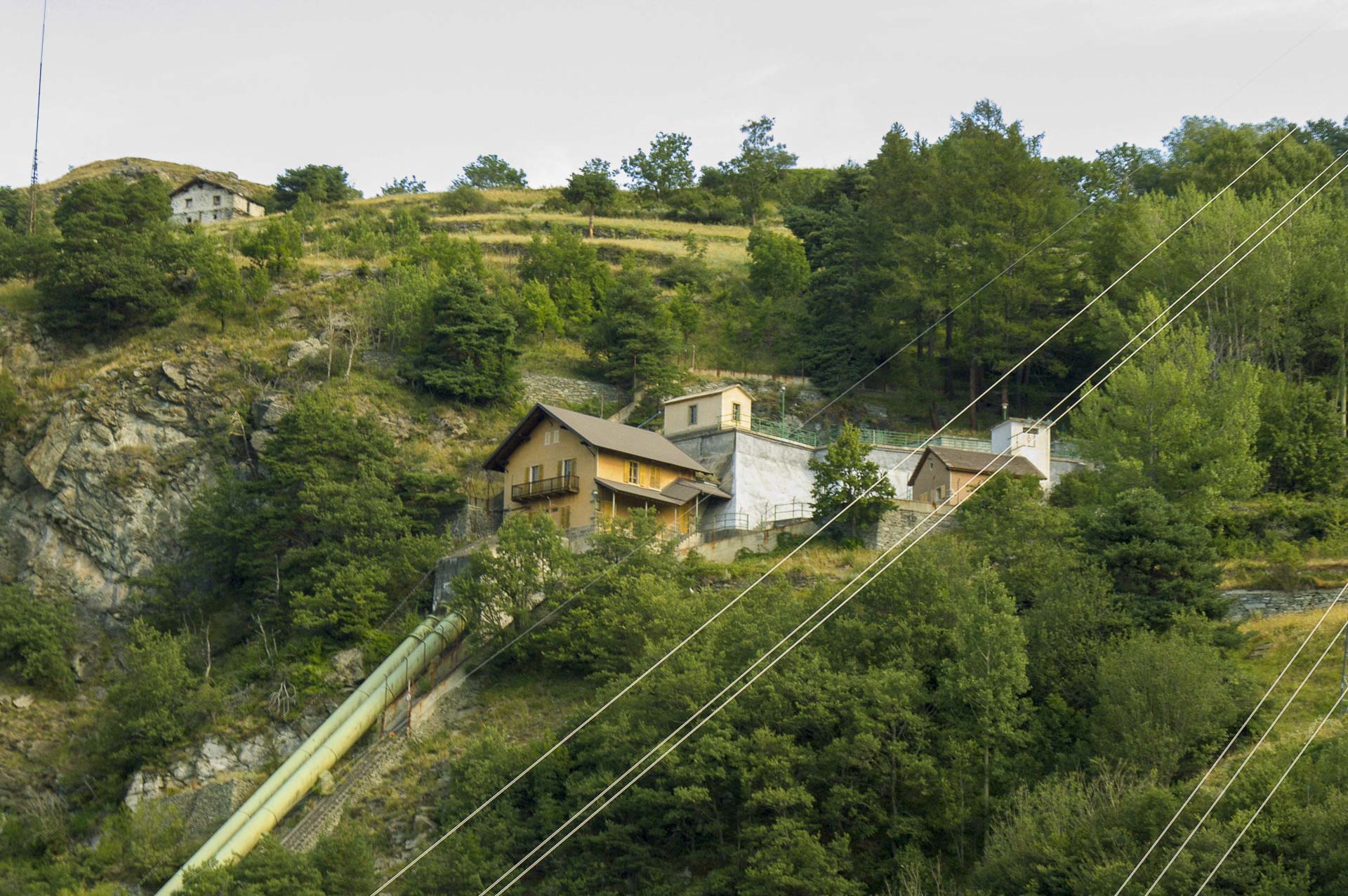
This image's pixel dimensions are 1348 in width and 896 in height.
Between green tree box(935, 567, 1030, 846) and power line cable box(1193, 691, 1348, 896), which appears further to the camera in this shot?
green tree box(935, 567, 1030, 846)

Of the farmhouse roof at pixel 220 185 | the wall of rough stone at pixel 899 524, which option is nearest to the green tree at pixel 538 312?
the wall of rough stone at pixel 899 524

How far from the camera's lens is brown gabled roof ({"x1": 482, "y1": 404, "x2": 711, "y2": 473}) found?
162 ft

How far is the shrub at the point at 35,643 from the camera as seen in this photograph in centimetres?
4772

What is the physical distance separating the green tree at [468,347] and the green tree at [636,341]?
427 centimetres

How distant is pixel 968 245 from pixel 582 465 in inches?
753

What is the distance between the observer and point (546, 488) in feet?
164

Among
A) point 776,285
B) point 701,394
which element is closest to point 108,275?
point 701,394

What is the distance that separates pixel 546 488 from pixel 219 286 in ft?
64.2

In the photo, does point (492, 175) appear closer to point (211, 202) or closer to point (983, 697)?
point (211, 202)

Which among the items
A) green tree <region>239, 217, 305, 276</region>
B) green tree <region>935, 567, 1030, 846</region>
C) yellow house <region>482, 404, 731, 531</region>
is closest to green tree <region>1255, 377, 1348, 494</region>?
green tree <region>935, 567, 1030, 846</region>

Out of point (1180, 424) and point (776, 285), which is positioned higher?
point (776, 285)

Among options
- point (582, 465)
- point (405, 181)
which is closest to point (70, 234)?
point (582, 465)

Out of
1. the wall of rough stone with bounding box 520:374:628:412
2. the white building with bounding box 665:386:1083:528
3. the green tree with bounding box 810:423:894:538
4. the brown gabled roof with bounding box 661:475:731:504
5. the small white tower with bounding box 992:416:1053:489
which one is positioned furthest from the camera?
the wall of rough stone with bounding box 520:374:628:412

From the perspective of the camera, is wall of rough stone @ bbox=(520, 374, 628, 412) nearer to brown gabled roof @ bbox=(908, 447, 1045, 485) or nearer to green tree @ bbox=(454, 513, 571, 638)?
brown gabled roof @ bbox=(908, 447, 1045, 485)
